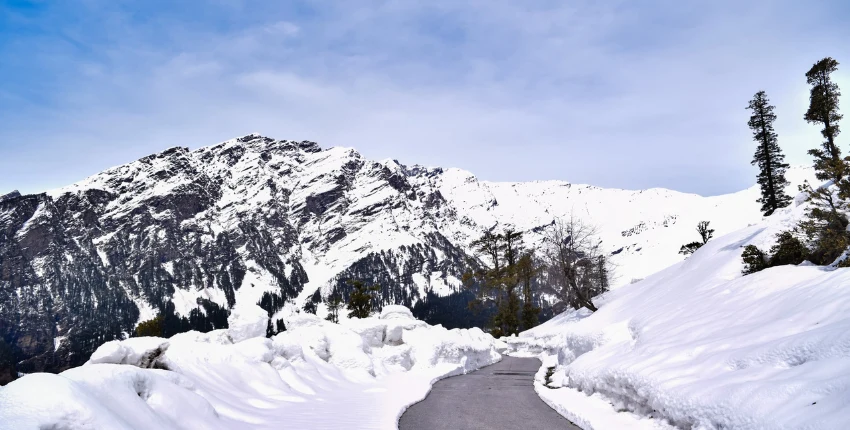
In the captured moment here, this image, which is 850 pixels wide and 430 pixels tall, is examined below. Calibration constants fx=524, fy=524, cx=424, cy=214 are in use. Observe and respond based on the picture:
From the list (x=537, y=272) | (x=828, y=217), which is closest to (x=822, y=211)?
(x=828, y=217)

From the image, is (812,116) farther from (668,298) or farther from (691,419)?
(691,419)

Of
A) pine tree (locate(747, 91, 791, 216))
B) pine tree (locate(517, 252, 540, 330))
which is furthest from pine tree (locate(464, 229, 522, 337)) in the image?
pine tree (locate(747, 91, 791, 216))

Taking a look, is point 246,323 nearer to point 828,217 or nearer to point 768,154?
point 828,217

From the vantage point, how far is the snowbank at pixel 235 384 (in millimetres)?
6285

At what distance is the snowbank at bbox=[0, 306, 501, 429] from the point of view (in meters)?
6.29

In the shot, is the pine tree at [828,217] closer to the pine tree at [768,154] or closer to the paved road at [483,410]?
the paved road at [483,410]

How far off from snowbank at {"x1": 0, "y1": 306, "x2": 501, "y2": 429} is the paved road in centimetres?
62

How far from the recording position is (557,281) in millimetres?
41531

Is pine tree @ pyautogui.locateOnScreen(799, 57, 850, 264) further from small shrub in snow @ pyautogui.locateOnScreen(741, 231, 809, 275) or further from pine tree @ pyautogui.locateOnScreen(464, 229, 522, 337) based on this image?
pine tree @ pyautogui.locateOnScreen(464, 229, 522, 337)

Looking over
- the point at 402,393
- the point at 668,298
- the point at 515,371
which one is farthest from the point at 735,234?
the point at 402,393

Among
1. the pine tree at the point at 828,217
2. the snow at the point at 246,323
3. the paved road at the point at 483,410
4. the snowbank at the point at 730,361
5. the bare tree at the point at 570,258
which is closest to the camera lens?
the snowbank at the point at 730,361

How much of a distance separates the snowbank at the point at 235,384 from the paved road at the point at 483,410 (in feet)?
2.03

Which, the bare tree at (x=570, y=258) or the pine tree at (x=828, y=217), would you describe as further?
the bare tree at (x=570, y=258)

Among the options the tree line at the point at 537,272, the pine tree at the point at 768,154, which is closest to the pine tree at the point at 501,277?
the tree line at the point at 537,272
